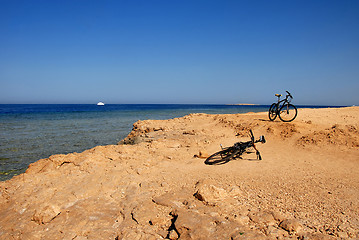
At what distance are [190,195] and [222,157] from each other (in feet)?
8.07

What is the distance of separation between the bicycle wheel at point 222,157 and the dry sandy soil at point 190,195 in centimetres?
18

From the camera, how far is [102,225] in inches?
131

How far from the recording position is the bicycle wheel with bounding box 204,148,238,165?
5.84 meters

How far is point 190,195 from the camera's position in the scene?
12.7 feet

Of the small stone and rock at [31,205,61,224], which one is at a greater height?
the small stone

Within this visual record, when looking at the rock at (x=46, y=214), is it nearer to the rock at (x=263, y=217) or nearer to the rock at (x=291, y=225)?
the rock at (x=263, y=217)

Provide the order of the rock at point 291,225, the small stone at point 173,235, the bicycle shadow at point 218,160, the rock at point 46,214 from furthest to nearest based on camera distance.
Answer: the bicycle shadow at point 218,160 → the rock at point 46,214 → the small stone at point 173,235 → the rock at point 291,225

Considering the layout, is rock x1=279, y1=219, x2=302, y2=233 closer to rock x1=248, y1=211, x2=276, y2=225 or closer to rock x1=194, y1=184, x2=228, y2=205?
rock x1=248, y1=211, x2=276, y2=225

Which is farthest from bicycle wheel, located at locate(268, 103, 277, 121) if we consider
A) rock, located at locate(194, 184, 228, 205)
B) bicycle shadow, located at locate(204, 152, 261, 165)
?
rock, located at locate(194, 184, 228, 205)

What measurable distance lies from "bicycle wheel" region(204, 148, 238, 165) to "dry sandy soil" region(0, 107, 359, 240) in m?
0.18

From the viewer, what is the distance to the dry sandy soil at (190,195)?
2957 mm

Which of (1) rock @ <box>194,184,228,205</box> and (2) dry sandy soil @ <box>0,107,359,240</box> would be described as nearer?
(2) dry sandy soil @ <box>0,107,359,240</box>

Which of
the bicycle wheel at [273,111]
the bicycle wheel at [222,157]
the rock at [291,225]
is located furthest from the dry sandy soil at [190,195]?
the bicycle wheel at [273,111]

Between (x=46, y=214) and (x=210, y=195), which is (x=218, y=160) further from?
(x=46, y=214)
